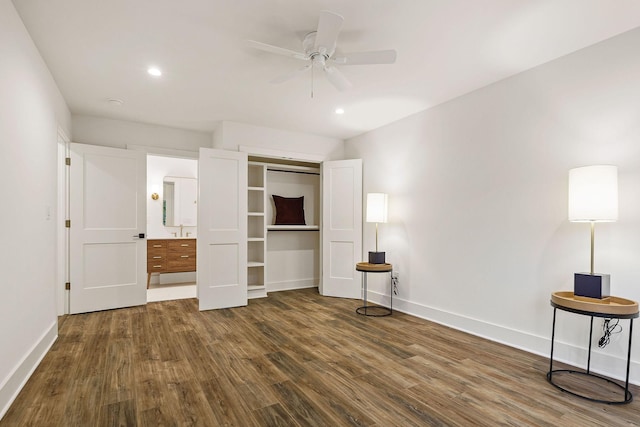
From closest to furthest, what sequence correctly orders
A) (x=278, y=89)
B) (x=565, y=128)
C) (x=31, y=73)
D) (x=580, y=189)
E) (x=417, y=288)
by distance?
(x=580, y=189)
(x=31, y=73)
(x=565, y=128)
(x=278, y=89)
(x=417, y=288)

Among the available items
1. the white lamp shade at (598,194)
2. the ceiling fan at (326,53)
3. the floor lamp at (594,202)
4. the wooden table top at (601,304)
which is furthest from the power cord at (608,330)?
the ceiling fan at (326,53)

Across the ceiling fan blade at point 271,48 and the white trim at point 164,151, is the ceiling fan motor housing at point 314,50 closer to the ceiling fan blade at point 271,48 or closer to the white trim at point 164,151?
the ceiling fan blade at point 271,48

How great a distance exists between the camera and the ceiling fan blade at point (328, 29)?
1959 millimetres

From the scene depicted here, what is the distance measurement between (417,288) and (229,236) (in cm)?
261

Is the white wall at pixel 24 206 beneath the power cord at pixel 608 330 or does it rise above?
above

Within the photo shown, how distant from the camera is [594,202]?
7.59 ft

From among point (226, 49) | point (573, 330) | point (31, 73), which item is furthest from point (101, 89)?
point (573, 330)

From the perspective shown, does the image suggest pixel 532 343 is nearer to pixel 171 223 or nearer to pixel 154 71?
pixel 154 71

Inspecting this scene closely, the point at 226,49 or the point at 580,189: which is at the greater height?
the point at 226,49

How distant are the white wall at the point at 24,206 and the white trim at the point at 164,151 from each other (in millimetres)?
1470

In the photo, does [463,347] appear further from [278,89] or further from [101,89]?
[101,89]

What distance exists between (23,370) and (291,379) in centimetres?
191

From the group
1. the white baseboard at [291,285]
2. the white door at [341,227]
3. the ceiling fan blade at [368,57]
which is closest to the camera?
the ceiling fan blade at [368,57]

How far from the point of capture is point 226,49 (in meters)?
2.72
